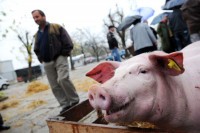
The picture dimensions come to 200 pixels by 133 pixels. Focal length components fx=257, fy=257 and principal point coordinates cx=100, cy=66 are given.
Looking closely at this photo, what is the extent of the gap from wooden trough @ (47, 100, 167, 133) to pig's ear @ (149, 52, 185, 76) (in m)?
0.50

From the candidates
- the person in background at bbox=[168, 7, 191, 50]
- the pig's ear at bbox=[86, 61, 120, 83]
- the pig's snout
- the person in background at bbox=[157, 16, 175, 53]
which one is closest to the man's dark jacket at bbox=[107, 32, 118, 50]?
the person in background at bbox=[157, 16, 175, 53]

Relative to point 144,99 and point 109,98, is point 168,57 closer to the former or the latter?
point 144,99

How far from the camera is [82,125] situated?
7.86 feet

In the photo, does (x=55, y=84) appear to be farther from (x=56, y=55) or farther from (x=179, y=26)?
(x=179, y=26)

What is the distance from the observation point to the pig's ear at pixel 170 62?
197 centimetres

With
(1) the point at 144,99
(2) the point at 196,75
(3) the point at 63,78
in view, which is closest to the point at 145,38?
(3) the point at 63,78

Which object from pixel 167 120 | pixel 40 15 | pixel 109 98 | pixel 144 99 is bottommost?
pixel 167 120

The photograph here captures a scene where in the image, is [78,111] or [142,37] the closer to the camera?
[78,111]

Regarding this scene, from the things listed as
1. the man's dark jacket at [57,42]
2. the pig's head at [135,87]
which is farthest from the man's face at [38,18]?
the pig's head at [135,87]

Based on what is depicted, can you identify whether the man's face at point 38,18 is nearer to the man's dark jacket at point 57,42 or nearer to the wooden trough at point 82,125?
the man's dark jacket at point 57,42

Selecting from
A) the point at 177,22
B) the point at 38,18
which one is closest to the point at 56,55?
the point at 38,18

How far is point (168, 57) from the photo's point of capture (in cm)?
201

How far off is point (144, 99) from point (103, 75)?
0.62 m

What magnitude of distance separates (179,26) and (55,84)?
357 cm
